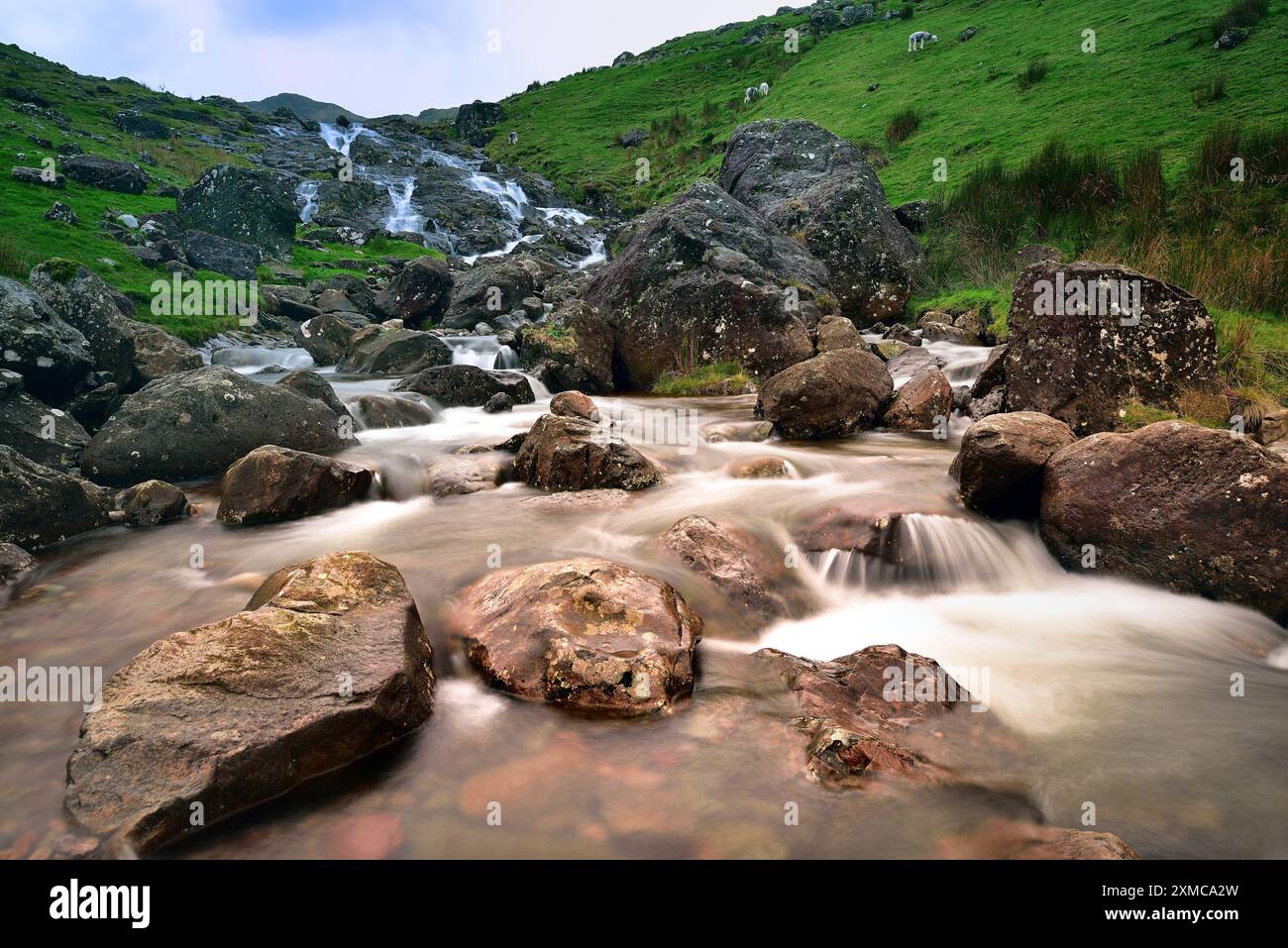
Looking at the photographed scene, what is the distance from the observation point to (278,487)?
6.75 m

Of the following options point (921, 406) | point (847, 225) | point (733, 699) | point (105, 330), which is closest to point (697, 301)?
point (921, 406)

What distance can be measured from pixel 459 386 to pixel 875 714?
9.61m

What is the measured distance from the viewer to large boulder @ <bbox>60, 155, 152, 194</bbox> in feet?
86.4

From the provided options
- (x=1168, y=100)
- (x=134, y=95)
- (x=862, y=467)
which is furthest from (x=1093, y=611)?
(x=134, y=95)

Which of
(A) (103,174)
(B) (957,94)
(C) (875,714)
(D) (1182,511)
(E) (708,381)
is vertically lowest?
(C) (875,714)

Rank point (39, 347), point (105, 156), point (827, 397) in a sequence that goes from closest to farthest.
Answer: point (39, 347)
point (827, 397)
point (105, 156)

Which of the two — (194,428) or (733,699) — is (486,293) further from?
(733,699)

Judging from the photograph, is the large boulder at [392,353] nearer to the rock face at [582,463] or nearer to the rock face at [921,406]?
the rock face at [582,463]

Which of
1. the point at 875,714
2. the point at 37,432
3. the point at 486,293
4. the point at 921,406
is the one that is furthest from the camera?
the point at 486,293

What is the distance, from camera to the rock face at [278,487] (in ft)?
22.0

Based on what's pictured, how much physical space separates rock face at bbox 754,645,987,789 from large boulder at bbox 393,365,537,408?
871 cm

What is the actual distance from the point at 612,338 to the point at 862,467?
700cm
